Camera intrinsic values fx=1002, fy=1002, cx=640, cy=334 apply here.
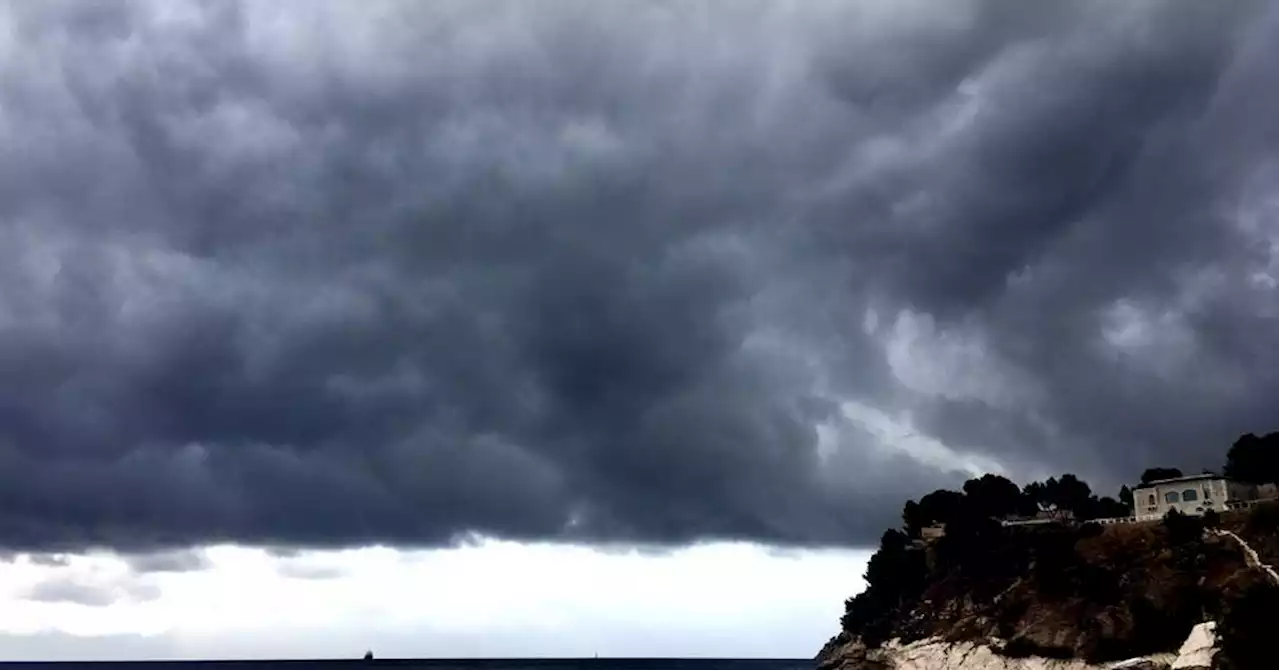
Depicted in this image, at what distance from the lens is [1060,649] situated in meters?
142

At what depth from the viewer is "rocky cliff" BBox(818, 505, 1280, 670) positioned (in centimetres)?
11144

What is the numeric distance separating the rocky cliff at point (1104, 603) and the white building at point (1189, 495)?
49.0ft

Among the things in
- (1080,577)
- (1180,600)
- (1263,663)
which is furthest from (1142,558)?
(1263,663)

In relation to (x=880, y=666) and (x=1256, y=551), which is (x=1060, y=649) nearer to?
(x=1256, y=551)

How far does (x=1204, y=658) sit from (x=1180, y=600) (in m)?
25.6

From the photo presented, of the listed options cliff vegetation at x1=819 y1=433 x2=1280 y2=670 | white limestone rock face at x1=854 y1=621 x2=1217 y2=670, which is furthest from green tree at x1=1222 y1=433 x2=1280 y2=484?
white limestone rock face at x1=854 y1=621 x2=1217 y2=670

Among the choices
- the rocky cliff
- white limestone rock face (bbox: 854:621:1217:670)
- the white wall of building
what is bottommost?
white limestone rock face (bbox: 854:621:1217:670)

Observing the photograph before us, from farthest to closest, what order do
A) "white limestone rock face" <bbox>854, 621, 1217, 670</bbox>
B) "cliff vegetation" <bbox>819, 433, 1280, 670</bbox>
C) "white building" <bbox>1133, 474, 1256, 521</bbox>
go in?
"white building" <bbox>1133, 474, 1256, 521</bbox> < "cliff vegetation" <bbox>819, 433, 1280, 670</bbox> < "white limestone rock face" <bbox>854, 621, 1217, 670</bbox>

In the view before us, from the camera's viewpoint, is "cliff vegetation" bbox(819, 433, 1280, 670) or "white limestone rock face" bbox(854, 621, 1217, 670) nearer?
"white limestone rock face" bbox(854, 621, 1217, 670)

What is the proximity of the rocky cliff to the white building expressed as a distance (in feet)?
49.0

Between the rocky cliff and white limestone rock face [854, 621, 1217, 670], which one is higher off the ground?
the rocky cliff

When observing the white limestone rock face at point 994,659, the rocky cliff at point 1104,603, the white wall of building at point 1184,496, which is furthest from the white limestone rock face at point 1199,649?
the white wall of building at point 1184,496

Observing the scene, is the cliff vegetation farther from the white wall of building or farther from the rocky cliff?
the white wall of building

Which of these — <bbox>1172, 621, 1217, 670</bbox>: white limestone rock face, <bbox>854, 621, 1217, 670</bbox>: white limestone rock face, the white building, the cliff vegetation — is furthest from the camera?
the white building
